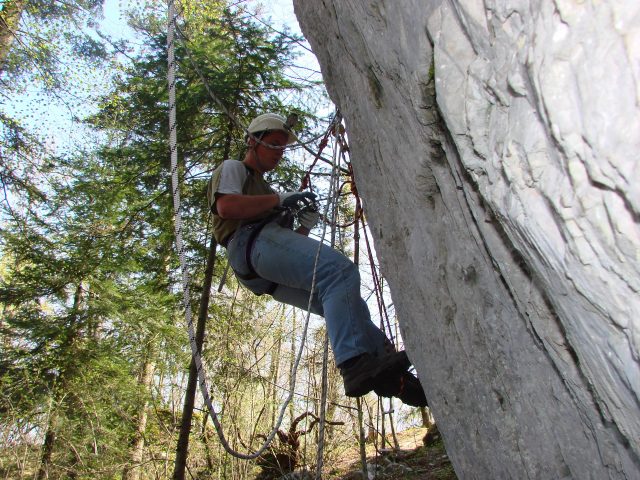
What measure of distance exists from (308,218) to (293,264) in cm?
78

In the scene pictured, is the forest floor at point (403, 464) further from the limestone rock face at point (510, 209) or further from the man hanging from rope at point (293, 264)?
the limestone rock face at point (510, 209)

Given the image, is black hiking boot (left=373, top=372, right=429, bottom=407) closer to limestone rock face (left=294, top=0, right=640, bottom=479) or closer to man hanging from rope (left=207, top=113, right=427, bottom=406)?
man hanging from rope (left=207, top=113, right=427, bottom=406)

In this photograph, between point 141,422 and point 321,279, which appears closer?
point 321,279

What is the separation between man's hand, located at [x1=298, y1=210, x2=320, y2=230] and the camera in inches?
154

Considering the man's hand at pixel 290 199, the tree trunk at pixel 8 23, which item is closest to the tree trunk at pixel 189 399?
the man's hand at pixel 290 199

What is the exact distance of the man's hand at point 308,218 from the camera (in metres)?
3.92

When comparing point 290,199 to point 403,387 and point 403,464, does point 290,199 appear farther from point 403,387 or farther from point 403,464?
point 403,464

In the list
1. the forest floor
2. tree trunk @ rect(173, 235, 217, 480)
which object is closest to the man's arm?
tree trunk @ rect(173, 235, 217, 480)

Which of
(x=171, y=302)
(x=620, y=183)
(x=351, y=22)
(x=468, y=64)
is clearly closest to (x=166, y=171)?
(x=171, y=302)

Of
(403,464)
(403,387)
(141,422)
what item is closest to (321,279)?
Result: (403,387)

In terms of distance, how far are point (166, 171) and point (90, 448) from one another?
14.8 ft

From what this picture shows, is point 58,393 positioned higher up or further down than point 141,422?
higher up

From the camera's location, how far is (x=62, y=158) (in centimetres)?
1038

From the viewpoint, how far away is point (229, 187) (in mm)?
3480
